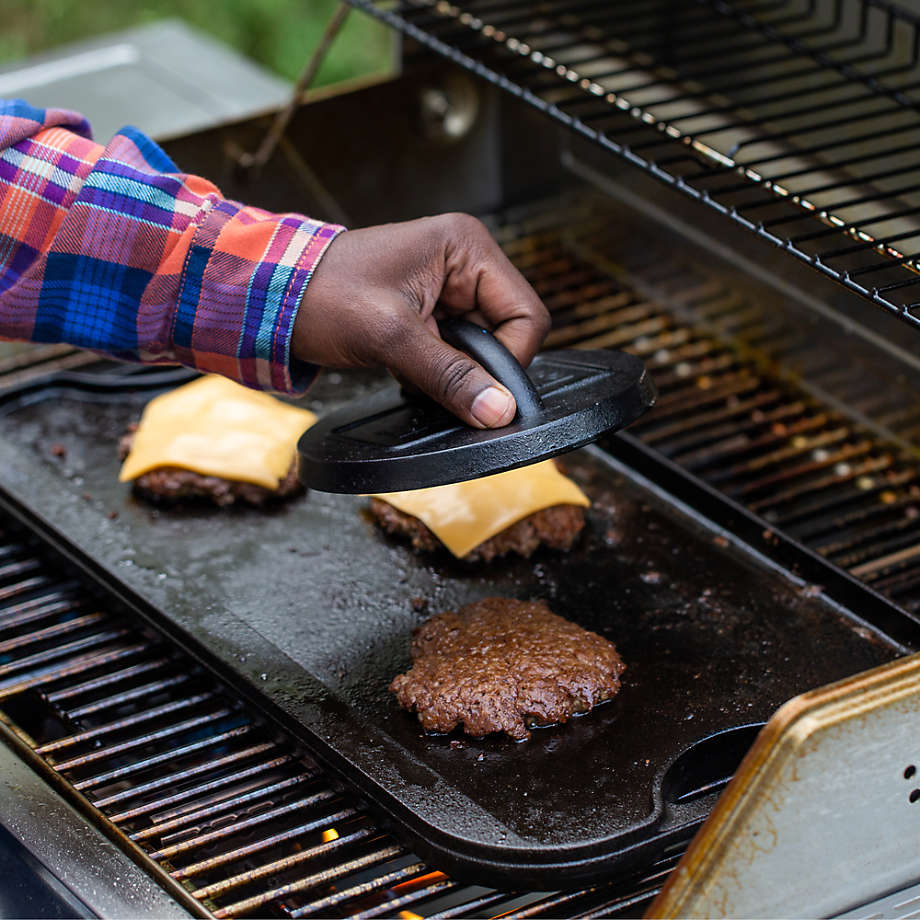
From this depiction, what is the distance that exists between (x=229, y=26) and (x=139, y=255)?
6.06 metres

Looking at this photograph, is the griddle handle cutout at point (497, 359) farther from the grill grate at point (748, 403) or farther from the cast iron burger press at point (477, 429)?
the grill grate at point (748, 403)

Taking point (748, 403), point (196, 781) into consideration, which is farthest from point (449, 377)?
point (748, 403)

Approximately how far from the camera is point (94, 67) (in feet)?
12.6

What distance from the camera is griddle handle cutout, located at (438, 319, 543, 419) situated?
1929 mm

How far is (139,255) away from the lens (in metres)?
2.13

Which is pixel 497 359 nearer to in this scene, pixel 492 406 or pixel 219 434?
pixel 492 406

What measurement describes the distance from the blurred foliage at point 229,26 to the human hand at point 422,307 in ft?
18.2

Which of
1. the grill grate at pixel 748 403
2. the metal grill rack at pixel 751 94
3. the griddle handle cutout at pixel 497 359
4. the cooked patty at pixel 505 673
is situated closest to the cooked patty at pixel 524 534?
the cooked patty at pixel 505 673

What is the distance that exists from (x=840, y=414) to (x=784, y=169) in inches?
20.5

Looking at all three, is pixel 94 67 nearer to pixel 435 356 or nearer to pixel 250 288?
pixel 250 288

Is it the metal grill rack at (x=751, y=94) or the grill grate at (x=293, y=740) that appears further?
the metal grill rack at (x=751, y=94)

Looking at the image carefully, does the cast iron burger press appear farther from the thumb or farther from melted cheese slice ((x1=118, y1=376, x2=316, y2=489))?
melted cheese slice ((x1=118, y1=376, x2=316, y2=489))

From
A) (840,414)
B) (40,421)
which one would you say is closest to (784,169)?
(840,414)

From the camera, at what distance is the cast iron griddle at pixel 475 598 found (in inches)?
72.1
